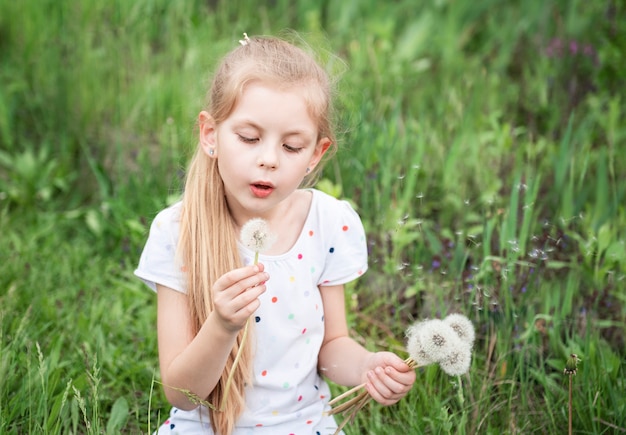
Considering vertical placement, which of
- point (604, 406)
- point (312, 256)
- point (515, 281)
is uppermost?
point (312, 256)

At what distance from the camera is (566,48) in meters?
4.10

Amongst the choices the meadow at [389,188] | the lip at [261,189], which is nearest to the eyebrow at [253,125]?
the lip at [261,189]

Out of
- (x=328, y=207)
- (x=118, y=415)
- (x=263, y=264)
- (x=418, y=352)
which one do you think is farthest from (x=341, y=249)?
(x=118, y=415)

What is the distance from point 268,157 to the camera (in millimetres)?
1617

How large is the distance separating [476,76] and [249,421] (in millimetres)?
2717

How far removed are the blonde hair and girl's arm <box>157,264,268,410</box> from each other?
44 mm

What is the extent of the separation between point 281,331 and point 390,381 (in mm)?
311

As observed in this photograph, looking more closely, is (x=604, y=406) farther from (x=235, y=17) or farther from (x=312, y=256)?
(x=235, y=17)

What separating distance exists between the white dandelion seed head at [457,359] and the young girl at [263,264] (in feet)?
0.38

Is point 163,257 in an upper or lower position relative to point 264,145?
lower

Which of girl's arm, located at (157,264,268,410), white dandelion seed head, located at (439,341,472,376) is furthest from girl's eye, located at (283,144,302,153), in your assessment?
white dandelion seed head, located at (439,341,472,376)

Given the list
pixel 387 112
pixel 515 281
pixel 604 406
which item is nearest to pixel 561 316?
pixel 515 281

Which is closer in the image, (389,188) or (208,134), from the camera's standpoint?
(208,134)

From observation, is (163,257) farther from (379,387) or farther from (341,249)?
(379,387)
